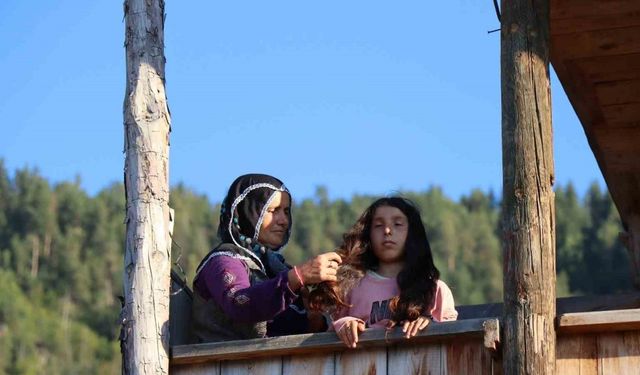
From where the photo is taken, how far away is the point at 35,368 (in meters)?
60.7

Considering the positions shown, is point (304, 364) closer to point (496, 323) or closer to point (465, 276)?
point (496, 323)

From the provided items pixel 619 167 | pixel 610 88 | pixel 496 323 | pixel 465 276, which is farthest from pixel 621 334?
pixel 465 276

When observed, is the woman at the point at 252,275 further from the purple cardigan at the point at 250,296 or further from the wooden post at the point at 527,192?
the wooden post at the point at 527,192

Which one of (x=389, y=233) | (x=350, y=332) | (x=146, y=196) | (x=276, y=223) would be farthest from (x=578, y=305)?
(x=146, y=196)

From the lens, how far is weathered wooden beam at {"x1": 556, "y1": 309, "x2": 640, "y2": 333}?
6.83 metres

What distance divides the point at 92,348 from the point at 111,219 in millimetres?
8534

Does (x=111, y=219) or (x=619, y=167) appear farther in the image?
(x=111, y=219)

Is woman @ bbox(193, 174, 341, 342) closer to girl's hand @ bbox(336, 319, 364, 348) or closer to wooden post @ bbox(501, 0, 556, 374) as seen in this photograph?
girl's hand @ bbox(336, 319, 364, 348)

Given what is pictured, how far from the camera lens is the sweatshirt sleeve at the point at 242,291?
741 centimetres

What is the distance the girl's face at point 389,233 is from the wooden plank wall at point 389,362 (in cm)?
59

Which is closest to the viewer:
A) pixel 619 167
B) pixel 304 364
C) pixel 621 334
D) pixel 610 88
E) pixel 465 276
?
pixel 621 334

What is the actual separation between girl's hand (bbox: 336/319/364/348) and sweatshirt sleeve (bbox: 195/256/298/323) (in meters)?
0.31

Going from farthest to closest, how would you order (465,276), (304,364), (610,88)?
(465,276), (610,88), (304,364)

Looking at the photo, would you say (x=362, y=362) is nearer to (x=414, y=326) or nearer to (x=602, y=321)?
(x=414, y=326)
